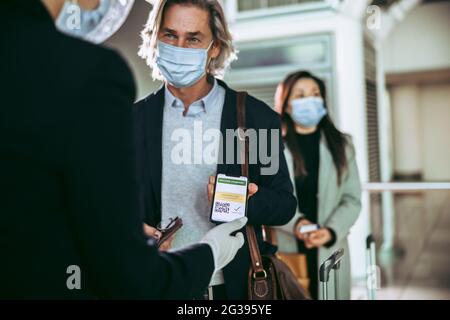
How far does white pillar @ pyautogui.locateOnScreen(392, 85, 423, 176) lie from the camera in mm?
8344

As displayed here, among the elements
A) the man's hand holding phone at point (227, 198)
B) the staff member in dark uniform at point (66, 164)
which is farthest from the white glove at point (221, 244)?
the man's hand holding phone at point (227, 198)

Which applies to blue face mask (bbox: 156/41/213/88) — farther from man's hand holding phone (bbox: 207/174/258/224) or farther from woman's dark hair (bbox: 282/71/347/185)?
woman's dark hair (bbox: 282/71/347/185)

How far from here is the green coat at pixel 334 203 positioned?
207cm

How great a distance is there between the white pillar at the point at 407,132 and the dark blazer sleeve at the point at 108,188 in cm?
773

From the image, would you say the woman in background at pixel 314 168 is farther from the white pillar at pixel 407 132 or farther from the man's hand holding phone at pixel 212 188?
the white pillar at pixel 407 132

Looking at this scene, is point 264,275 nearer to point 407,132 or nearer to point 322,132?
point 322,132

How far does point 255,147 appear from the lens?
1700mm

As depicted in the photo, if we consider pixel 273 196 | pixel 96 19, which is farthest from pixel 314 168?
pixel 96 19

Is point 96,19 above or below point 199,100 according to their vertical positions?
above

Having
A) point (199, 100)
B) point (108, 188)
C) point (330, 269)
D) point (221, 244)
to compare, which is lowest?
point (330, 269)

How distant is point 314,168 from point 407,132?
7.37 meters

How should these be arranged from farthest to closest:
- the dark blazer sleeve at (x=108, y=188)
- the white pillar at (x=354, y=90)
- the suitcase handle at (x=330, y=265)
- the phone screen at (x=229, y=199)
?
the white pillar at (x=354, y=90)
the suitcase handle at (x=330, y=265)
the phone screen at (x=229, y=199)
the dark blazer sleeve at (x=108, y=188)

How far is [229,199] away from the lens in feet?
5.25

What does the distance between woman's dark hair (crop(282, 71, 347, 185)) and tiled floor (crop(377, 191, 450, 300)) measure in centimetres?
53
